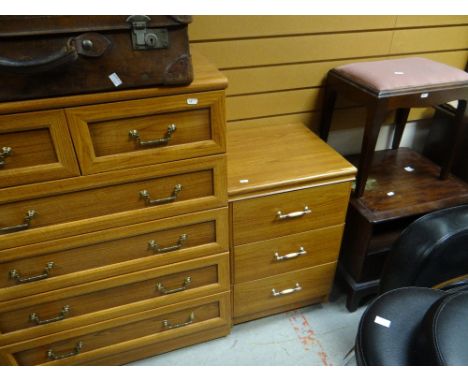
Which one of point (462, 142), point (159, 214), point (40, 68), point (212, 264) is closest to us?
point (40, 68)

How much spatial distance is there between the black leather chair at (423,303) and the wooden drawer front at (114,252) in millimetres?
535

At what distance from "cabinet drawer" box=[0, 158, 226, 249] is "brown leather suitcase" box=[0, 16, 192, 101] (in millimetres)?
252

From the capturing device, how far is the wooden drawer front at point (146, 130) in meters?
0.85

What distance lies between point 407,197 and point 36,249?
1367 mm

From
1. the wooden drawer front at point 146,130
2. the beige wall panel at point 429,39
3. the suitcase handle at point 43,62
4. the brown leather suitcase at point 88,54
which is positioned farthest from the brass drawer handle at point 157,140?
the beige wall panel at point 429,39

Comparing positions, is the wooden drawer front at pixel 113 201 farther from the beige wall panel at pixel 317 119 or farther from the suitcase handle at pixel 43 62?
the beige wall panel at pixel 317 119

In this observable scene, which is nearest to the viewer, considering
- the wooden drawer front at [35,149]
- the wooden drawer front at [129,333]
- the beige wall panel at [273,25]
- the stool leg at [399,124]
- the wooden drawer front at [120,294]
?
the wooden drawer front at [35,149]

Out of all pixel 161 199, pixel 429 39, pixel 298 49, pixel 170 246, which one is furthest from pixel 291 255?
pixel 429 39

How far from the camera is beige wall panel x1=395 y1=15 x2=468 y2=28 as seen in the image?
153 centimetres

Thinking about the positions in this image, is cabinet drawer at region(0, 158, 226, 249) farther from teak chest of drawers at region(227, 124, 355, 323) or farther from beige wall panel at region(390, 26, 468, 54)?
beige wall panel at region(390, 26, 468, 54)

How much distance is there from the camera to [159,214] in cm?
105

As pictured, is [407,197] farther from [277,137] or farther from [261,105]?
[261,105]

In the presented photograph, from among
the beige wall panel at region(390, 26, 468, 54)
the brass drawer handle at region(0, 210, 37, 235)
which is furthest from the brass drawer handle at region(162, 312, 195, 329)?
the beige wall panel at region(390, 26, 468, 54)
